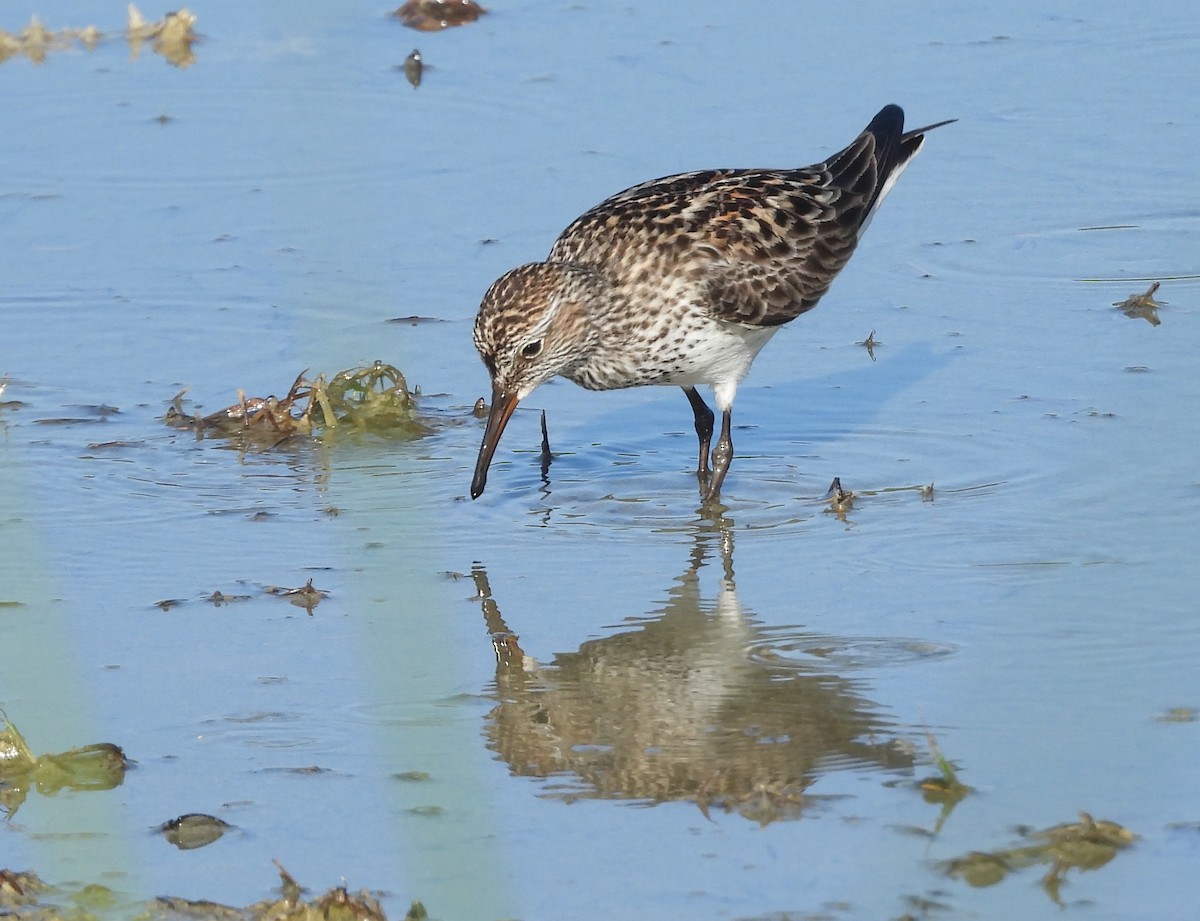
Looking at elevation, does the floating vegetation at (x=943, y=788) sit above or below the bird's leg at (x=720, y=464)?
above

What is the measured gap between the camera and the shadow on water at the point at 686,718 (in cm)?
500

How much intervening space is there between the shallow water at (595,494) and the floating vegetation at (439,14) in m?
0.21

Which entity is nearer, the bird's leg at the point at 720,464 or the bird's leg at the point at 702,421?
the bird's leg at the point at 720,464

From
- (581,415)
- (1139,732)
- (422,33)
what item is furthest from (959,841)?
(422,33)

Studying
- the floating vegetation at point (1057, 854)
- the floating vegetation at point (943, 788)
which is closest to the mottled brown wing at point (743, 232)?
the floating vegetation at point (943, 788)

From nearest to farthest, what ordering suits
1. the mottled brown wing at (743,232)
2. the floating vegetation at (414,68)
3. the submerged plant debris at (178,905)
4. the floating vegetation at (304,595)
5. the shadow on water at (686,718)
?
the submerged plant debris at (178,905)
the shadow on water at (686,718)
the floating vegetation at (304,595)
the mottled brown wing at (743,232)
the floating vegetation at (414,68)

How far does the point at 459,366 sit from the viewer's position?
8758 mm

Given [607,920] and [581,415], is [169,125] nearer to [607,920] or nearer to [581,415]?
[581,415]

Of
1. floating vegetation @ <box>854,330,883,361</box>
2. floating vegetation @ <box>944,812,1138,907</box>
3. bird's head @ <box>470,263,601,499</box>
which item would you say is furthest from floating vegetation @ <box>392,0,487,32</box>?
floating vegetation @ <box>944,812,1138,907</box>

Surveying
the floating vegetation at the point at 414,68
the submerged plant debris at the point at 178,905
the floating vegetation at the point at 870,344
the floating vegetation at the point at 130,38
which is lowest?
the submerged plant debris at the point at 178,905

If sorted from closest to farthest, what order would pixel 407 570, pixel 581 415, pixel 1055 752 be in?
pixel 1055 752 → pixel 407 570 → pixel 581 415

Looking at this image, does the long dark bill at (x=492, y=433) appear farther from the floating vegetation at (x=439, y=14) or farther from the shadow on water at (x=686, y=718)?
the floating vegetation at (x=439, y=14)

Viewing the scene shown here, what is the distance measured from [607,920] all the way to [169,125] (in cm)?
825

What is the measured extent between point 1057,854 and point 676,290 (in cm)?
360
